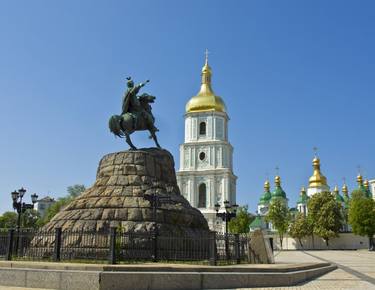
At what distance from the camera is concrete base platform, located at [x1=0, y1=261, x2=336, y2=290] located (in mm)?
10172

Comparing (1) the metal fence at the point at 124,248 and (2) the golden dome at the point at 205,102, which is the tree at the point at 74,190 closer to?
(2) the golden dome at the point at 205,102

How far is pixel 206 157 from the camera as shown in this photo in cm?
→ 6556

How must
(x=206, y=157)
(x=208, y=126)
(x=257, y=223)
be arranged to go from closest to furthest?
(x=206, y=157)
(x=208, y=126)
(x=257, y=223)

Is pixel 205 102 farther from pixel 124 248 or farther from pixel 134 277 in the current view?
pixel 134 277

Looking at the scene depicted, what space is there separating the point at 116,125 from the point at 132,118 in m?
0.79

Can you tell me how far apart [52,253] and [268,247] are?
7.39 m

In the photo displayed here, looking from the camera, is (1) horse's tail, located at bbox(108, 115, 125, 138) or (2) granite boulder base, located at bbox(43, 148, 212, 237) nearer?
(2) granite boulder base, located at bbox(43, 148, 212, 237)

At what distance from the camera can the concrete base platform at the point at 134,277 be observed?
10172mm

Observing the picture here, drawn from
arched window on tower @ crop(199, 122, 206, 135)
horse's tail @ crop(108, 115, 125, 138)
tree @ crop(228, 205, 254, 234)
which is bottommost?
tree @ crop(228, 205, 254, 234)

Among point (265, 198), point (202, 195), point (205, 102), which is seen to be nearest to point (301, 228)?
point (202, 195)

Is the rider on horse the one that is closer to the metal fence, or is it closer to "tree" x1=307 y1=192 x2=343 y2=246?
the metal fence

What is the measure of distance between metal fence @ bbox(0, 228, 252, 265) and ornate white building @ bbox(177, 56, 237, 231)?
1815 inches

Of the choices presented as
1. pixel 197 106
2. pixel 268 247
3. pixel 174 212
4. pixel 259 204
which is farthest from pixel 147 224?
pixel 259 204

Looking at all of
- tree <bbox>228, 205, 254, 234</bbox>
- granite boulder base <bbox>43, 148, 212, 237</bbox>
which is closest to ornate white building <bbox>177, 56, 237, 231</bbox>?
tree <bbox>228, 205, 254, 234</bbox>
